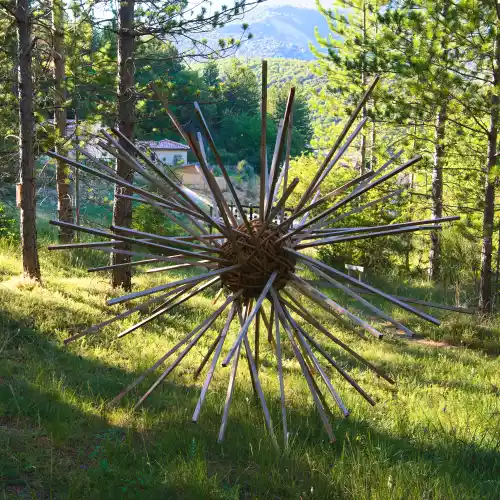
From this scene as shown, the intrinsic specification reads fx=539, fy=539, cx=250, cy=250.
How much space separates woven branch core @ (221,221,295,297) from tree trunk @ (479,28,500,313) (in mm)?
7961

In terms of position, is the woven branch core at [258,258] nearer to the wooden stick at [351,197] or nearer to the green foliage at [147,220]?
the wooden stick at [351,197]

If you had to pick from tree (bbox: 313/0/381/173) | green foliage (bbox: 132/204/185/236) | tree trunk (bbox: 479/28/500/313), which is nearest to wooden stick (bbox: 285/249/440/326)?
tree trunk (bbox: 479/28/500/313)

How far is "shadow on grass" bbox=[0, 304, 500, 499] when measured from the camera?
123 inches

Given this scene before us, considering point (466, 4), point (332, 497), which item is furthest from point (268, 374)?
point (466, 4)

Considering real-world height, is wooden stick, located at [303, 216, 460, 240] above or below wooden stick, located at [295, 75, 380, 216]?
below

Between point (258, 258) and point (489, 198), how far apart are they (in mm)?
8808

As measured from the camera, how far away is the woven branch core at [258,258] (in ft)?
11.2

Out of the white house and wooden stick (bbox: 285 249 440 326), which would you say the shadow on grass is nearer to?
wooden stick (bbox: 285 249 440 326)

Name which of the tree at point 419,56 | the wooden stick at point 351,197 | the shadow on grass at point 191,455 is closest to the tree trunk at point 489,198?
the tree at point 419,56

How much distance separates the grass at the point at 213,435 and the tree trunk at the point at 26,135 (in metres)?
2.59

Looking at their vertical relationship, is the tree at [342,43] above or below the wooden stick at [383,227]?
above

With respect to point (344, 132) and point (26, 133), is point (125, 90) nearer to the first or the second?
point (26, 133)

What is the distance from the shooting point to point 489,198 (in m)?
10.8

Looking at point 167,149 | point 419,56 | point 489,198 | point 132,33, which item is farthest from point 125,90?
point 167,149
